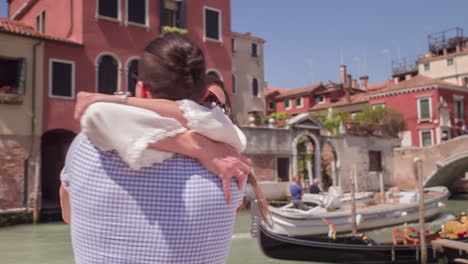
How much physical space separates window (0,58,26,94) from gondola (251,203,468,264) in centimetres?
674

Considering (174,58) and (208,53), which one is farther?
(208,53)

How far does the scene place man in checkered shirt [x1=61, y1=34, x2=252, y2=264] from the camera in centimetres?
77

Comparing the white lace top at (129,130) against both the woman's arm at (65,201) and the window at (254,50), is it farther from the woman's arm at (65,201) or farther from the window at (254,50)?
the window at (254,50)

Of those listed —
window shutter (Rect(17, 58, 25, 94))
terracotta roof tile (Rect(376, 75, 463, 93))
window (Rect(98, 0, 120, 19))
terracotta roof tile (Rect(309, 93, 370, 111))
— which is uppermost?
window (Rect(98, 0, 120, 19))

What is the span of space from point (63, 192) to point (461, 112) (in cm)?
2622

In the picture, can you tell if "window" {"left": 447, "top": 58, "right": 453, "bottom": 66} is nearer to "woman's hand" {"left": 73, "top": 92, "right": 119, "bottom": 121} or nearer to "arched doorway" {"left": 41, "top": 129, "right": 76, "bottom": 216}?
"arched doorway" {"left": 41, "top": 129, "right": 76, "bottom": 216}

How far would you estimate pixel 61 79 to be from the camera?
11258mm

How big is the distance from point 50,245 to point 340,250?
5.61 m

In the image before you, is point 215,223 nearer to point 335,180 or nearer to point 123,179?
point 123,179

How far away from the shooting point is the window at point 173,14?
527 inches

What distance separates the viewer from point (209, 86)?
3.57 feet

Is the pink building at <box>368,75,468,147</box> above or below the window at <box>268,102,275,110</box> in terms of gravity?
below

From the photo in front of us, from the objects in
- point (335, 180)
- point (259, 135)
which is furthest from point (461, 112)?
point (259, 135)

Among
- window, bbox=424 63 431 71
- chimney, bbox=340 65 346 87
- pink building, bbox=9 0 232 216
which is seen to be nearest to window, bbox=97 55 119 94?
pink building, bbox=9 0 232 216
